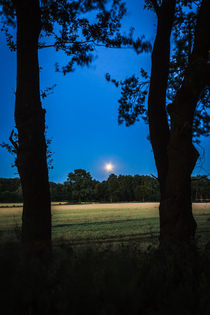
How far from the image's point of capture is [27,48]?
540 cm

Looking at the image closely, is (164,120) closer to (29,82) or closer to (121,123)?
(121,123)

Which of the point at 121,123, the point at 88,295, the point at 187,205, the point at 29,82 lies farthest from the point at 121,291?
the point at 121,123

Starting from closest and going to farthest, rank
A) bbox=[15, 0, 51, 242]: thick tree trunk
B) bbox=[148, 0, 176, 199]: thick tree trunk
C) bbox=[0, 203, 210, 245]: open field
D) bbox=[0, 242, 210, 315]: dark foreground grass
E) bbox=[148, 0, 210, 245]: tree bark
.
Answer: bbox=[0, 242, 210, 315]: dark foreground grass, bbox=[148, 0, 210, 245]: tree bark, bbox=[15, 0, 51, 242]: thick tree trunk, bbox=[148, 0, 176, 199]: thick tree trunk, bbox=[0, 203, 210, 245]: open field

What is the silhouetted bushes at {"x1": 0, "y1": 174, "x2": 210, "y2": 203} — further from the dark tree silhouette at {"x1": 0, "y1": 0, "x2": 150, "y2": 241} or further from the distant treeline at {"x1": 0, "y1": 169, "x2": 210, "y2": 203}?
the dark tree silhouette at {"x1": 0, "y1": 0, "x2": 150, "y2": 241}

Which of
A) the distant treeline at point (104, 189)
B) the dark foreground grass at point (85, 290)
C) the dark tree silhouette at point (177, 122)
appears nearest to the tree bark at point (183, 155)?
the dark tree silhouette at point (177, 122)

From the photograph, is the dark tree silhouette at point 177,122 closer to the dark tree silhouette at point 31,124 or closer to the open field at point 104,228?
A: the open field at point 104,228

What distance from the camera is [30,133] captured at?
511 centimetres

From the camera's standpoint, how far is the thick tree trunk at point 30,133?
4.95 m

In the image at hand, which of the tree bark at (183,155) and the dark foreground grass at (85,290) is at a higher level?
the tree bark at (183,155)

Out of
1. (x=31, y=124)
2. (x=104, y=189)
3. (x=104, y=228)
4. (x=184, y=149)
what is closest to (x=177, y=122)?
(x=184, y=149)

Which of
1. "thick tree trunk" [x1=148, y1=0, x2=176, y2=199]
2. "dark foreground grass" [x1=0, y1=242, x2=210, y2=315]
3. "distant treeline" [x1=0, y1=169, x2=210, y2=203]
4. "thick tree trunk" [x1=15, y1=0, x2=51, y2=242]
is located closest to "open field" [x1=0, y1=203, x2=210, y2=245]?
"thick tree trunk" [x1=15, y1=0, x2=51, y2=242]

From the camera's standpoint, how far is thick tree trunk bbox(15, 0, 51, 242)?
4.95m

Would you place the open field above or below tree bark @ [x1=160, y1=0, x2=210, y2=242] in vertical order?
below

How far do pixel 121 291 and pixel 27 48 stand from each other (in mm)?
5598
